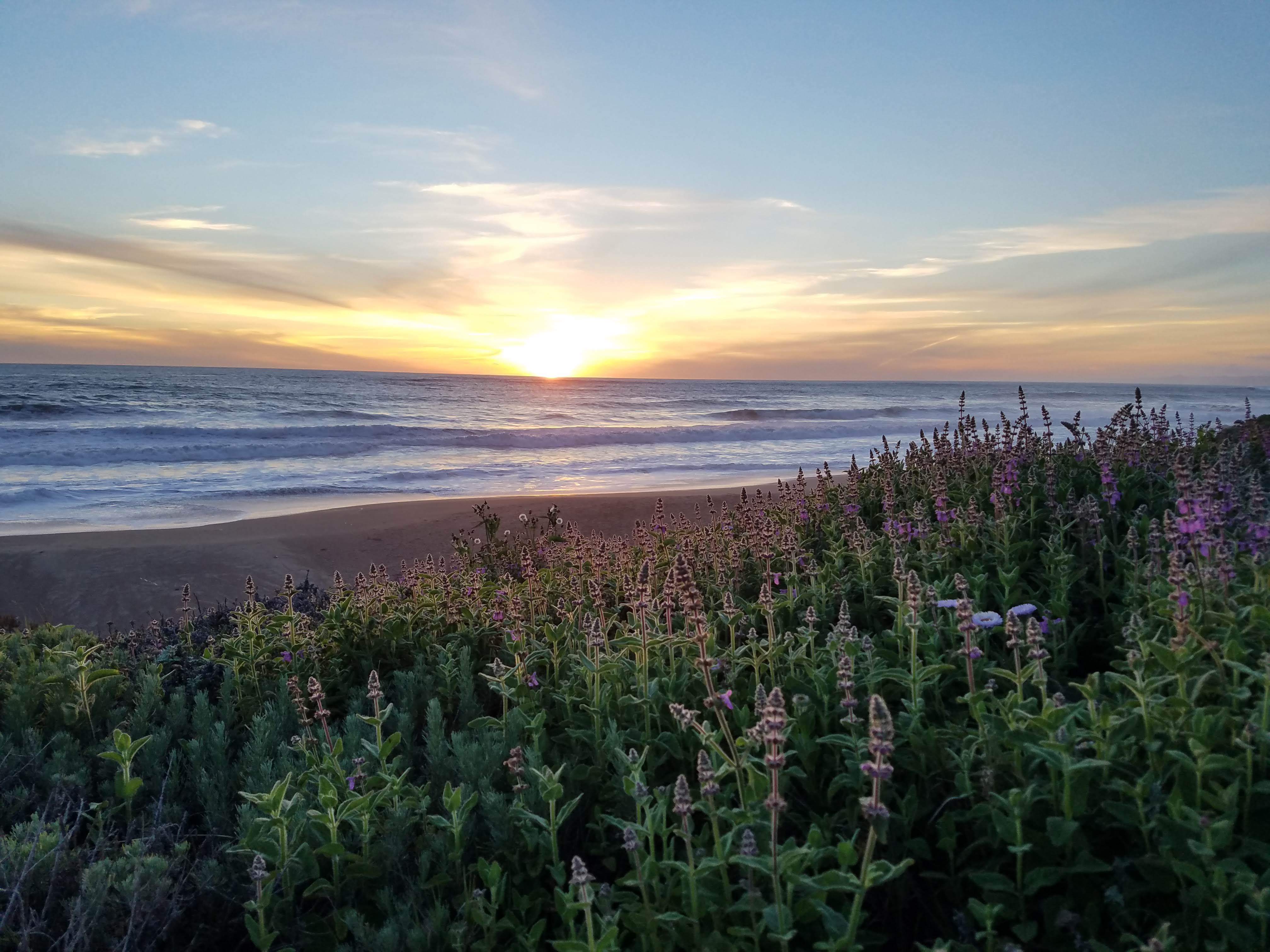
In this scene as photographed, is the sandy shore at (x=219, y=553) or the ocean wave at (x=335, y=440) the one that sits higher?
the ocean wave at (x=335, y=440)

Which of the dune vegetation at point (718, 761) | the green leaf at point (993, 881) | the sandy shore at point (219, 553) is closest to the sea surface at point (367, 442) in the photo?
the sandy shore at point (219, 553)

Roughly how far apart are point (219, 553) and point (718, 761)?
31.6 feet

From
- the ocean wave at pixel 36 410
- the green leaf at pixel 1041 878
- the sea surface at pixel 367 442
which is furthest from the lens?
the ocean wave at pixel 36 410

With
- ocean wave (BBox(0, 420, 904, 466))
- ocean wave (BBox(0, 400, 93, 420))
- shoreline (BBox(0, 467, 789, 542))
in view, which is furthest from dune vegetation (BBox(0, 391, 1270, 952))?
ocean wave (BBox(0, 400, 93, 420))

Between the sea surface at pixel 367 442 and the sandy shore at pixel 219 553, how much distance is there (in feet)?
8.35

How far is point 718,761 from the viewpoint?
2.92 metres

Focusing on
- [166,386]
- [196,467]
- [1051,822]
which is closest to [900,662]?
[1051,822]

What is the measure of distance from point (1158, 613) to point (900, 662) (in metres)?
1.09

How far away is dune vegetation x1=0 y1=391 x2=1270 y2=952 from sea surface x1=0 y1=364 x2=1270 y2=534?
468 inches

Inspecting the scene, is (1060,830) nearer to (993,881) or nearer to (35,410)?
(993,881)

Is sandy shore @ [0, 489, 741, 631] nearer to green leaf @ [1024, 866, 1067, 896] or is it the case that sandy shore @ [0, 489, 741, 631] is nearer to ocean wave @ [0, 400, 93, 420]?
green leaf @ [1024, 866, 1067, 896]

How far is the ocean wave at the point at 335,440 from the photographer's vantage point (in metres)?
25.7

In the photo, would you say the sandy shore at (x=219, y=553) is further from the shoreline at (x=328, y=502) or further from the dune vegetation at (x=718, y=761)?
the dune vegetation at (x=718, y=761)

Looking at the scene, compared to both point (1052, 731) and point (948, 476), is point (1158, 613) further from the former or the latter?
point (948, 476)
